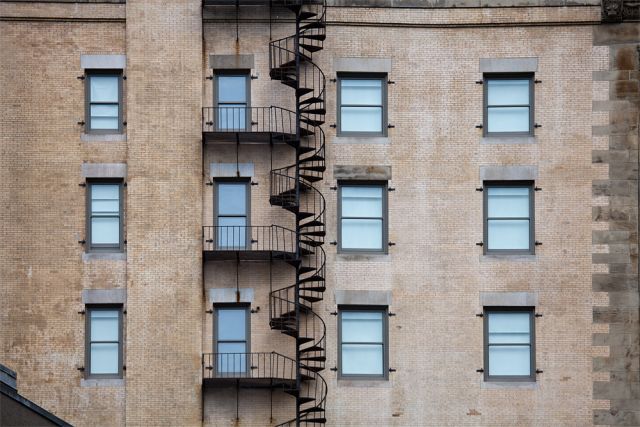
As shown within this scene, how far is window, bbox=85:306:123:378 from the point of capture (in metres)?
37.3

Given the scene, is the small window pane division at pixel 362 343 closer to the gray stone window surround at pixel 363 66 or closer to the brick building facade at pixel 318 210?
the brick building facade at pixel 318 210

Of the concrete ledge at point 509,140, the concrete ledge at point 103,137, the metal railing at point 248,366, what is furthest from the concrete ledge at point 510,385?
the concrete ledge at point 103,137

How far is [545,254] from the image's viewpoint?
3772 cm

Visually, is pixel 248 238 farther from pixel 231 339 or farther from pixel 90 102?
pixel 90 102

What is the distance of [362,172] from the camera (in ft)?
124

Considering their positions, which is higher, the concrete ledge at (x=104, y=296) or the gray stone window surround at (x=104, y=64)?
the gray stone window surround at (x=104, y=64)

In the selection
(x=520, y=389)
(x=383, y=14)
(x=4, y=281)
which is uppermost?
(x=383, y=14)

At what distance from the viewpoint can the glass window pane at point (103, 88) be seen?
38.2m

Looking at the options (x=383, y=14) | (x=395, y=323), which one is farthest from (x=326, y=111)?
(x=395, y=323)

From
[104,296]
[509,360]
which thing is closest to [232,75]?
[104,296]

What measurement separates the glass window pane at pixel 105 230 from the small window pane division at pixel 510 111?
10423mm

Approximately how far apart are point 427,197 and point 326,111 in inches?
141

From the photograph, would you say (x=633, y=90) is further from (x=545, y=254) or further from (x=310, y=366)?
(x=310, y=366)

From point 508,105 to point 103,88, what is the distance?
1102 centimetres
